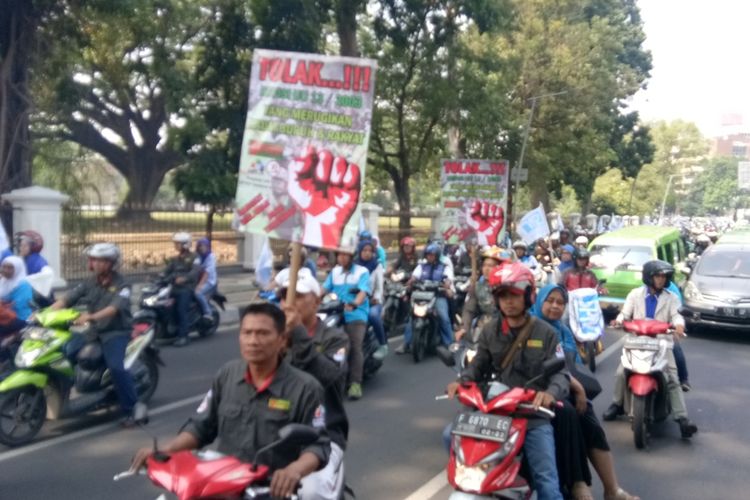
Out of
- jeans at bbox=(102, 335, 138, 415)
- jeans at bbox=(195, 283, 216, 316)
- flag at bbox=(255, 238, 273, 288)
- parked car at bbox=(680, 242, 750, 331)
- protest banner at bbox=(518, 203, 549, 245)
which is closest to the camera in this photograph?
jeans at bbox=(102, 335, 138, 415)

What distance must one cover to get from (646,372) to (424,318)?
4.08m

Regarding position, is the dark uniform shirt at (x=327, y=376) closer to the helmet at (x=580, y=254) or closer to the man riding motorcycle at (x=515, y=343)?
the man riding motorcycle at (x=515, y=343)

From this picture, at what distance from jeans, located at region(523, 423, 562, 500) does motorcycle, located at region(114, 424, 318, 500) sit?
1459 millimetres

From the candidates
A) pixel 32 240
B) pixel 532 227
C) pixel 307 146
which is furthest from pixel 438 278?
pixel 307 146

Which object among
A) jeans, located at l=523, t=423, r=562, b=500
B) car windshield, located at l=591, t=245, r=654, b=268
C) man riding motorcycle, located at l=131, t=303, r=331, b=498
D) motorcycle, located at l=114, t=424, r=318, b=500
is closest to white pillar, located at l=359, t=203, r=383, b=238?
car windshield, located at l=591, t=245, r=654, b=268

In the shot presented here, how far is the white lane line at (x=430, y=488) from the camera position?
18.3ft

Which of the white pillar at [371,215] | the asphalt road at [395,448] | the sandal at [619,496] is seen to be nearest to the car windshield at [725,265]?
the asphalt road at [395,448]

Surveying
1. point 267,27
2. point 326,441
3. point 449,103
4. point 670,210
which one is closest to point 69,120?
point 267,27

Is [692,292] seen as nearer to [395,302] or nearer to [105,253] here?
[395,302]

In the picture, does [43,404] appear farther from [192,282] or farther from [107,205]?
[107,205]

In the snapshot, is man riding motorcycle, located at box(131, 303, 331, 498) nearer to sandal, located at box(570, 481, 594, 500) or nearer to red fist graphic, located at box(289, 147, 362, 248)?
red fist graphic, located at box(289, 147, 362, 248)

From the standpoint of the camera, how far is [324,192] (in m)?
5.24

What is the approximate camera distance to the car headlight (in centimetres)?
1353

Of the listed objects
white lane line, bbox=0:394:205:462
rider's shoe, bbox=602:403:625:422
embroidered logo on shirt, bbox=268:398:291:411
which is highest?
embroidered logo on shirt, bbox=268:398:291:411
